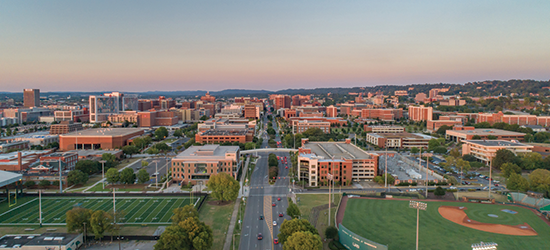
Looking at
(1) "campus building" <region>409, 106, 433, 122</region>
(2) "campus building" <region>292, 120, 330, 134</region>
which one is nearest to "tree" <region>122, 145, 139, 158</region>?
(2) "campus building" <region>292, 120, 330, 134</region>

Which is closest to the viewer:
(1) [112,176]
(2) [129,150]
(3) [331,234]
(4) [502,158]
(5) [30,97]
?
(3) [331,234]

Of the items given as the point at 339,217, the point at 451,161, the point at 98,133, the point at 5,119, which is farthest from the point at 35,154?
the point at 5,119

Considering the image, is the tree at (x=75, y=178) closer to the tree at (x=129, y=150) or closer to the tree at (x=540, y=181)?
the tree at (x=129, y=150)

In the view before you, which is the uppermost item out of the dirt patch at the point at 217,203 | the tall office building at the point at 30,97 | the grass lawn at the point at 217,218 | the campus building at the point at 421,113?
the tall office building at the point at 30,97

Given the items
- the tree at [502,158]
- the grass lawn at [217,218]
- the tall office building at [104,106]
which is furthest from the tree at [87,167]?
the tall office building at [104,106]

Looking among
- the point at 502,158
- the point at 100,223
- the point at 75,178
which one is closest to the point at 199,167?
the point at 75,178

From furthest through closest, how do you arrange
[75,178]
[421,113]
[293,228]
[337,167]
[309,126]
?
[421,113] → [309,126] → [337,167] → [75,178] → [293,228]

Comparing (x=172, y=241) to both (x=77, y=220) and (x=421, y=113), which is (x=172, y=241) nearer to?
(x=77, y=220)
